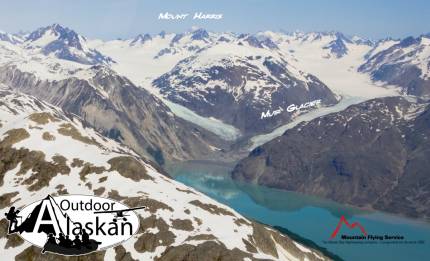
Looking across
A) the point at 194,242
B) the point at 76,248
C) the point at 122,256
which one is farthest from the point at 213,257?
the point at 76,248

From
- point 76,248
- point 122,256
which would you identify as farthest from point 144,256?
point 76,248

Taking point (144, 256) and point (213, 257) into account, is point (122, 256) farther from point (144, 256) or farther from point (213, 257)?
point (213, 257)

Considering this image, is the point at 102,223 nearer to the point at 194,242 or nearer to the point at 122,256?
the point at 122,256

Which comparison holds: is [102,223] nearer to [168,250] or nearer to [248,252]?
[168,250]

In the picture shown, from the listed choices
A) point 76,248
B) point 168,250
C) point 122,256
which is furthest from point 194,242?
point 76,248

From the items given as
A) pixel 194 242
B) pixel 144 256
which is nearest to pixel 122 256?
pixel 144 256

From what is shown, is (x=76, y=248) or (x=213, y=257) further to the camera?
(x=76, y=248)

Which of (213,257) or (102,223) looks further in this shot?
(102,223)
